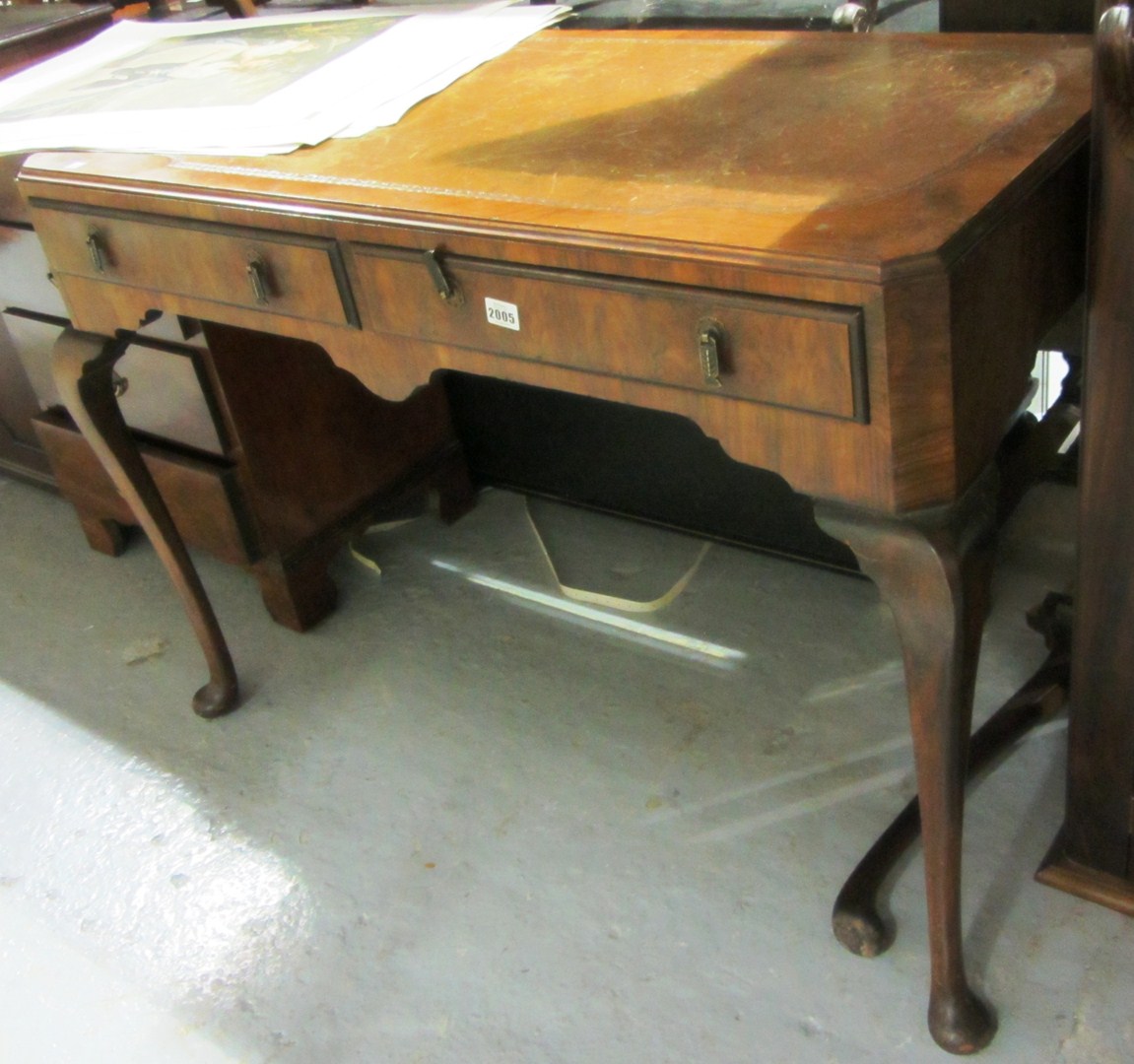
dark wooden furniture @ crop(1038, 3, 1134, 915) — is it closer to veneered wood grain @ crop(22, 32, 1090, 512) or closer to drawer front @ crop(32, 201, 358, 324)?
veneered wood grain @ crop(22, 32, 1090, 512)

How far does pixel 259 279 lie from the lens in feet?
3.46

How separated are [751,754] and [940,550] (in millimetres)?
639

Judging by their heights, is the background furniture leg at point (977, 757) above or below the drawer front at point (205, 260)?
below

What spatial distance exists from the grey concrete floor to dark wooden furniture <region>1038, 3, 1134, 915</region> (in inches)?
2.5

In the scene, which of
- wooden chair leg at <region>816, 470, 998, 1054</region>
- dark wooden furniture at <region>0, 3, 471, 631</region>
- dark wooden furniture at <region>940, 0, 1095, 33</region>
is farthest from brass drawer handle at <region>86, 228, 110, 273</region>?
dark wooden furniture at <region>940, 0, 1095, 33</region>

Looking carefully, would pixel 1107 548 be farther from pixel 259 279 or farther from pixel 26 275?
pixel 26 275

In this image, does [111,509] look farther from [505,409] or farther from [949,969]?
[949,969]

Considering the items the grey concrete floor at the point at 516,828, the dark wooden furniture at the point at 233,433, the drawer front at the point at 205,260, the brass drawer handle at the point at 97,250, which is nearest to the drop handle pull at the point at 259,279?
the drawer front at the point at 205,260

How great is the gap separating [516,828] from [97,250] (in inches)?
29.5

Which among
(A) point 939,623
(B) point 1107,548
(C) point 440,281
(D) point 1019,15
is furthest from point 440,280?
Result: (D) point 1019,15

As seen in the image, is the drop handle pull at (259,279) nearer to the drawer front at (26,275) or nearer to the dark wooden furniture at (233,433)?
the dark wooden furniture at (233,433)

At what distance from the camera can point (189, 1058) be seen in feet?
3.87

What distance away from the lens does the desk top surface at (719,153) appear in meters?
0.78

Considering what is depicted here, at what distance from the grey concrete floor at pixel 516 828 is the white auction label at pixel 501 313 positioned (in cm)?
64
